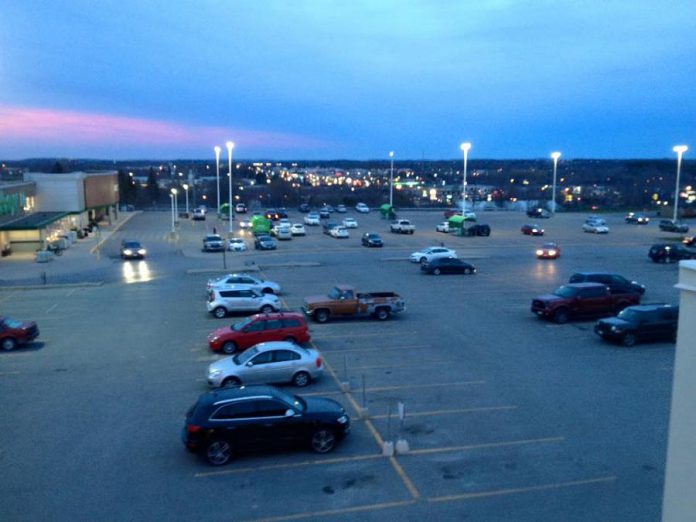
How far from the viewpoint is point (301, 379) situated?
15.7 metres

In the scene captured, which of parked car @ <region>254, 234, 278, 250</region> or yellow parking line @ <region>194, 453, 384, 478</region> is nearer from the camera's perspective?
yellow parking line @ <region>194, 453, 384, 478</region>

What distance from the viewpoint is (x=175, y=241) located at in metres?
51.7

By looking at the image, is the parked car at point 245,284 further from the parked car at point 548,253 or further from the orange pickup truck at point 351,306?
the parked car at point 548,253

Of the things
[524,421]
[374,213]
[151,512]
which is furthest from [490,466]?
[374,213]

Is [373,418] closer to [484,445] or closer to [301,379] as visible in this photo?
[484,445]

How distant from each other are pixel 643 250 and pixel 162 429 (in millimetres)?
43538

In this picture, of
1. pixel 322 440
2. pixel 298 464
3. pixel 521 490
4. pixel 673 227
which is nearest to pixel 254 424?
pixel 298 464

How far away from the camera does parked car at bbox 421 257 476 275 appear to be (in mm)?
34281

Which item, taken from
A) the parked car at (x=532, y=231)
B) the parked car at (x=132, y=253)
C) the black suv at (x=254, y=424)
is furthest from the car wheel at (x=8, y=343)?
the parked car at (x=532, y=231)

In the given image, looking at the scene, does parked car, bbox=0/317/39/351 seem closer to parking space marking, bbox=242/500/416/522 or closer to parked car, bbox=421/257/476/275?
parking space marking, bbox=242/500/416/522

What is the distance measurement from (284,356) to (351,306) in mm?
7321

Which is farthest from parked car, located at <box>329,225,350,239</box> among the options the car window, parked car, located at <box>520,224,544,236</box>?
the car window

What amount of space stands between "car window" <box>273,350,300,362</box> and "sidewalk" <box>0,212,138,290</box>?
19.8m

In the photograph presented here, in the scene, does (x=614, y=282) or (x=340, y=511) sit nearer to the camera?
(x=340, y=511)
